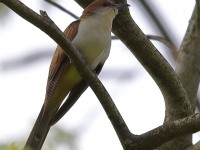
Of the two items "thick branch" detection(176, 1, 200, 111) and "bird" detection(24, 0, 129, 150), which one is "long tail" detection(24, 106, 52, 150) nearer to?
"bird" detection(24, 0, 129, 150)

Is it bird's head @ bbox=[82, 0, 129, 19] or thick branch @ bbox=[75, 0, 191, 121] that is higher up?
bird's head @ bbox=[82, 0, 129, 19]

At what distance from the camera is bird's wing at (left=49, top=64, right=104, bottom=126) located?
4872 mm

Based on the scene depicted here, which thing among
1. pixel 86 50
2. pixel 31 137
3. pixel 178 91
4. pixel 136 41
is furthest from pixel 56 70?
pixel 178 91

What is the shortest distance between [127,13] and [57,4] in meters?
1.07

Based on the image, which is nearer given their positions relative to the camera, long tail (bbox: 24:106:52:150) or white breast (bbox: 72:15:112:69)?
long tail (bbox: 24:106:52:150)

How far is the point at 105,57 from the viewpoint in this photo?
5078mm

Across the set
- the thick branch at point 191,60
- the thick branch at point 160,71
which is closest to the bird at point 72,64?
the thick branch at point 160,71

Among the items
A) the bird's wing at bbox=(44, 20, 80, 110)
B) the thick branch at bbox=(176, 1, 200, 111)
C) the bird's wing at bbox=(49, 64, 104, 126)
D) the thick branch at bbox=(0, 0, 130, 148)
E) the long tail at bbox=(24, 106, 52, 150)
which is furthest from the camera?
the bird's wing at bbox=(49, 64, 104, 126)

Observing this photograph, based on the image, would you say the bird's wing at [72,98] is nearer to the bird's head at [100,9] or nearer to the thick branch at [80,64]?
the bird's head at [100,9]

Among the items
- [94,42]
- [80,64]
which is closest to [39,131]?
[94,42]

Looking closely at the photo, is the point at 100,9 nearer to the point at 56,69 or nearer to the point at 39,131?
the point at 56,69

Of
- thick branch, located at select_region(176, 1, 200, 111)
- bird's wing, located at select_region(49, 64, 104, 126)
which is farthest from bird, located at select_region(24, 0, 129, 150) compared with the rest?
thick branch, located at select_region(176, 1, 200, 111)

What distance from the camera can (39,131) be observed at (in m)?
4.61

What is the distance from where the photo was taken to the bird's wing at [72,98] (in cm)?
487
